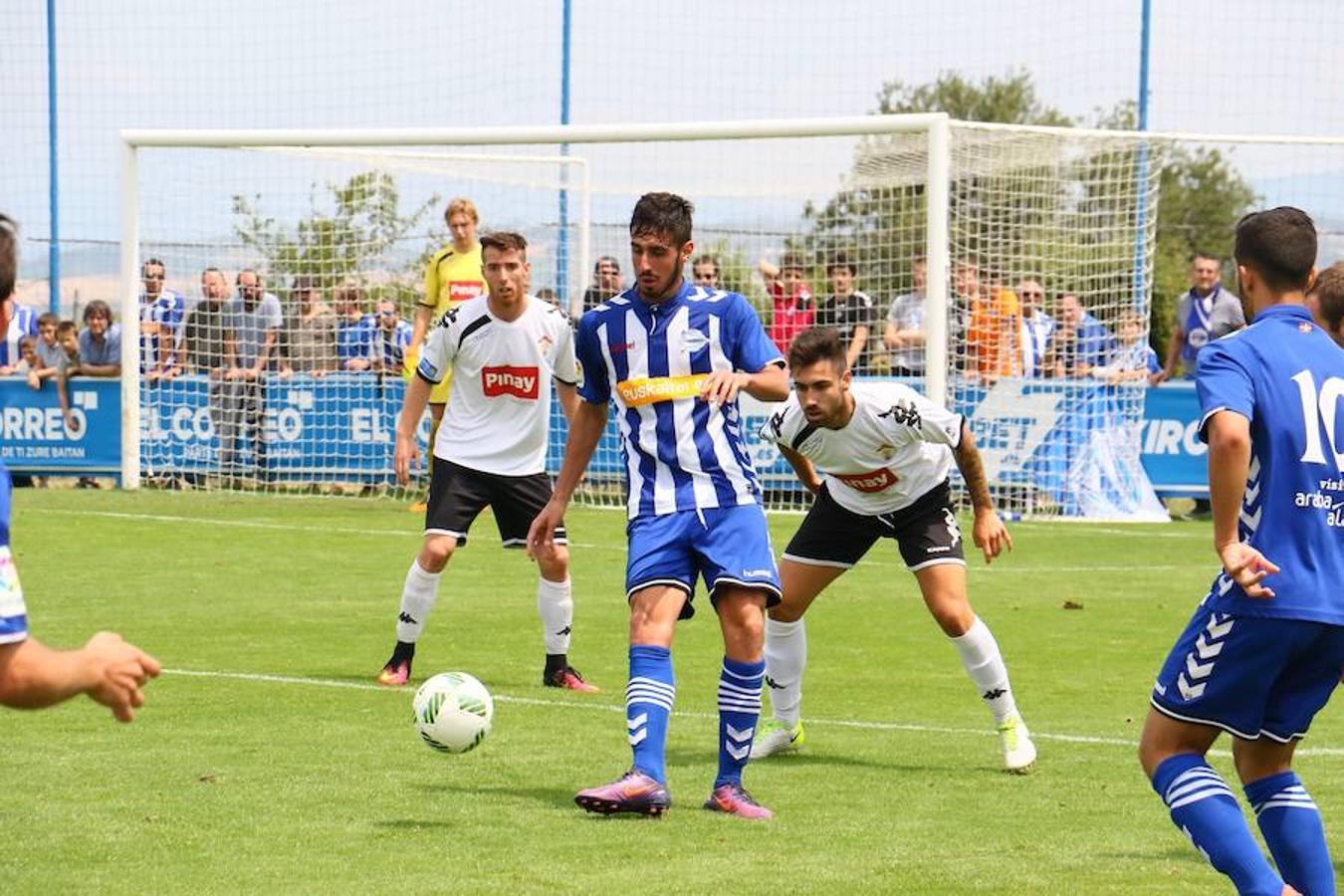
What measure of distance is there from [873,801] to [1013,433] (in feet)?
39.5

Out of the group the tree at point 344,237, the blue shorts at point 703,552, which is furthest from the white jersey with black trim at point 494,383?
the tree at point 344,237

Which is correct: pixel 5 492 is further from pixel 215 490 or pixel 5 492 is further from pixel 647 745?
pixel 215 490

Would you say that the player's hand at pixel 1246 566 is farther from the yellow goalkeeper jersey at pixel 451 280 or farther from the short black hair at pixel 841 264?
the short black hair at pixel 841 264

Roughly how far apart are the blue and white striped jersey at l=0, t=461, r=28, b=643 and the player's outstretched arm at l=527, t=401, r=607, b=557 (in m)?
3.74

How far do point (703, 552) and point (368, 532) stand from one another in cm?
1041

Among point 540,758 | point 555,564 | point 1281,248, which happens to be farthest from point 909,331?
point 1281,248

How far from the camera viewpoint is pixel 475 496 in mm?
10352

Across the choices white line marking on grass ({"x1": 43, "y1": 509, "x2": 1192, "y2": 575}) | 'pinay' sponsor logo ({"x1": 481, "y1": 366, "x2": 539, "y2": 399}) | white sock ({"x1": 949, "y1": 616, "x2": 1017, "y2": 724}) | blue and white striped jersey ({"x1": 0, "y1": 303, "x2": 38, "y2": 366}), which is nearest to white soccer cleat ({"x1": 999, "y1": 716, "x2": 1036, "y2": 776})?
white sock ({"x1": 949, "y1": 616, "x2": 1017, "y2": 724})

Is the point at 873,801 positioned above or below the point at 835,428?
below

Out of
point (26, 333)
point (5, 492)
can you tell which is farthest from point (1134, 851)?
point (26, 333)

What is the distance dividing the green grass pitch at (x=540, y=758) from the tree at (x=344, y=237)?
7.23m

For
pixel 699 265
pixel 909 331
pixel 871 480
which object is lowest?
pixel 871 480

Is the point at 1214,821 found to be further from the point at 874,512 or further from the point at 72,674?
A: the point at 874,512

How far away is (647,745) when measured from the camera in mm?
7023
